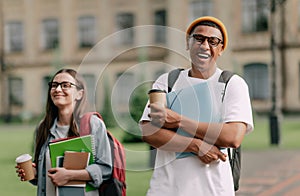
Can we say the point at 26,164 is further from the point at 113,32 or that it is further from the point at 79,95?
the point at 113,32

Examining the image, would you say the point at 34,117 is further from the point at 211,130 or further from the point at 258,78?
the point at 211,130

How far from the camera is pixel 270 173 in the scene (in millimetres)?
9977

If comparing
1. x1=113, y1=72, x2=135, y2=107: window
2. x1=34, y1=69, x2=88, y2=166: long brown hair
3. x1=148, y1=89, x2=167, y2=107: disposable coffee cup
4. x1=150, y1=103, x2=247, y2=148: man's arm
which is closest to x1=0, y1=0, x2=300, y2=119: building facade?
x1=34, y1=69, x2=88, y2=166: long brown hair

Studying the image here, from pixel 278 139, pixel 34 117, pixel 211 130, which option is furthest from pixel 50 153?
pixel 34 117

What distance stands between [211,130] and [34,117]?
1289 inches

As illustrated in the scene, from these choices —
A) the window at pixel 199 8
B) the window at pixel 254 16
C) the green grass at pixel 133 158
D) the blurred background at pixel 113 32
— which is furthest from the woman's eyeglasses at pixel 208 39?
the window at pixel 199 8

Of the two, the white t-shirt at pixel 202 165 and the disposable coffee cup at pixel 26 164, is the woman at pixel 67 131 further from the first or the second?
the white t-shirt at pixel 202 165

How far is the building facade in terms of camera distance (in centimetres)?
2922

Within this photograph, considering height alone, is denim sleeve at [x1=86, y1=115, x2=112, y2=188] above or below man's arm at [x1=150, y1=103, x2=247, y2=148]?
below

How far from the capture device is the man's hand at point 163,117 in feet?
7.67

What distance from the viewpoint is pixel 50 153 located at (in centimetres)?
304

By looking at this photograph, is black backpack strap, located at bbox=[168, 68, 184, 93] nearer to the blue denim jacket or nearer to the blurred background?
the blue denim jacket

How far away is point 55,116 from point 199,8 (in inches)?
1141

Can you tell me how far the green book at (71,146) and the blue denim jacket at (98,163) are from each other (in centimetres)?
3
